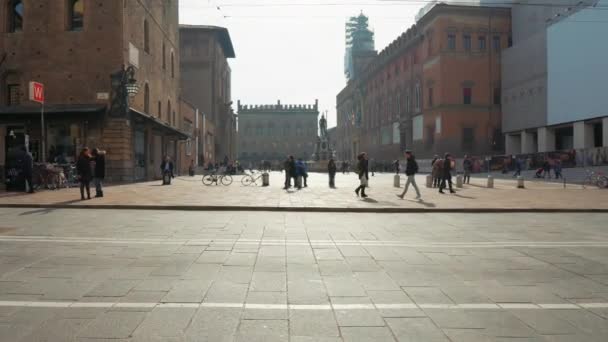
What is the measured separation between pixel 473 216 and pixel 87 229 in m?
8.62

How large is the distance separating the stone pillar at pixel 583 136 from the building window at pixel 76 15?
1511 inches

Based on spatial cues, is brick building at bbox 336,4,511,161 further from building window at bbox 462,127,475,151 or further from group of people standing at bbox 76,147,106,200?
group of people standing at bbox 76,147,106,200

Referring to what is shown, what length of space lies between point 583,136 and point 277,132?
269ft

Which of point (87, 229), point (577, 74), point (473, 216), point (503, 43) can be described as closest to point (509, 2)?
point (503, 43)

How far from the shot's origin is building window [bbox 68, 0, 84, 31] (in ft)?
81.3

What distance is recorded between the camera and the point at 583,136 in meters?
38.7

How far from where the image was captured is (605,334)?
11.0 feet

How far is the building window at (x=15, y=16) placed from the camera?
25031mm

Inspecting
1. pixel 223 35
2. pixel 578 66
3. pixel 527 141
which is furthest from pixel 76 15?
pixel 527 141

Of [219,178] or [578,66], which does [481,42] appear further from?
[219,178]

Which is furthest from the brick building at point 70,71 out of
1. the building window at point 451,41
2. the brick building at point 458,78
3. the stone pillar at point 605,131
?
the building window at point 451,41

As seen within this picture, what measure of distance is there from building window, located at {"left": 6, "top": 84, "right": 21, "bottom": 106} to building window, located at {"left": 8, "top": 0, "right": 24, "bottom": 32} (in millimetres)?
3087

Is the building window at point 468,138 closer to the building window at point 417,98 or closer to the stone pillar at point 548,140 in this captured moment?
the building window at point 417,98

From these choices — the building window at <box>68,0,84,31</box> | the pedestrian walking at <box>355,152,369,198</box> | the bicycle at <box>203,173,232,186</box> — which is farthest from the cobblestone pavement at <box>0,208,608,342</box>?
the building window at <box>68,0,84,31</box>
